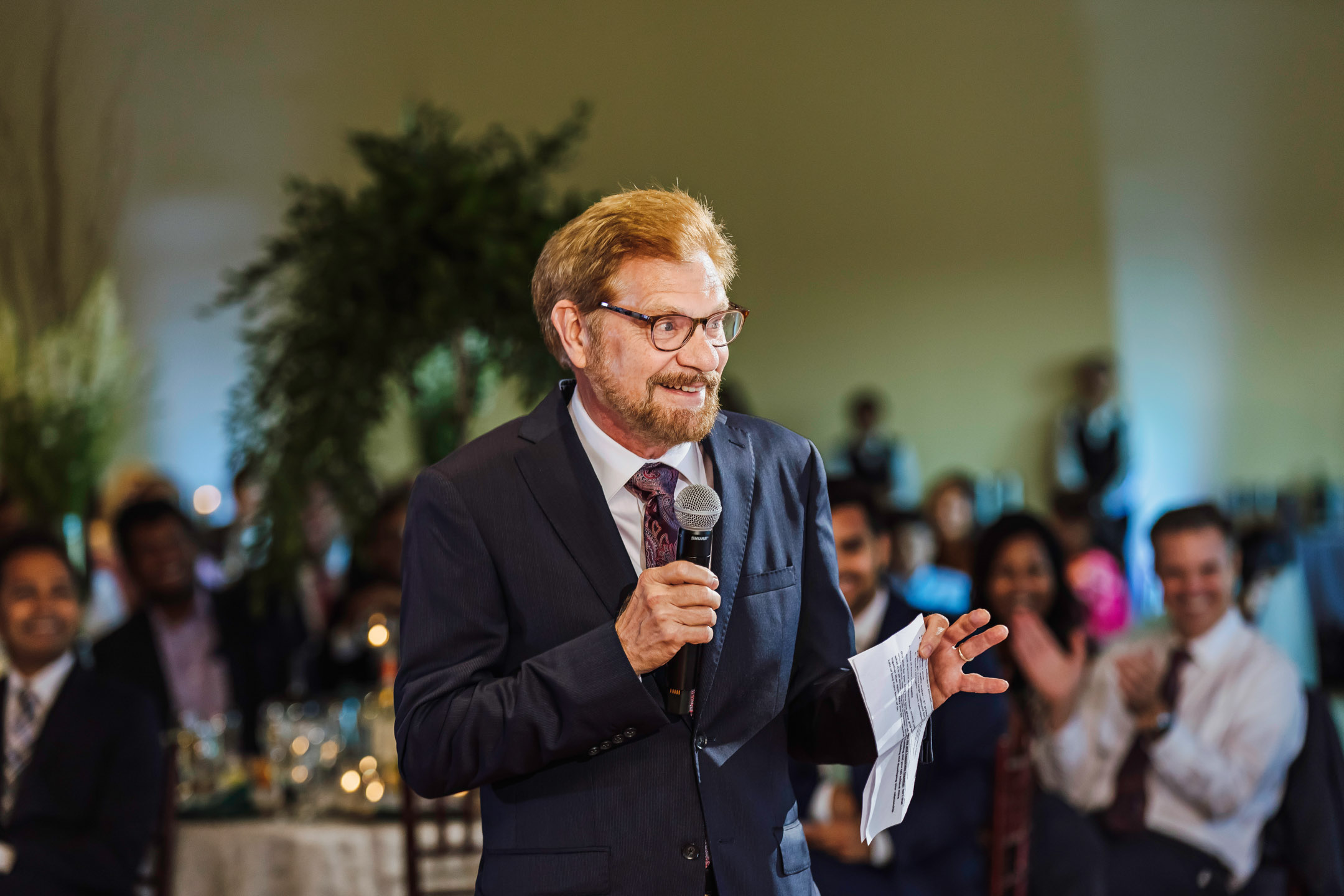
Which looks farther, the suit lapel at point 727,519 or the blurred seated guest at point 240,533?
the blurred seated guest at point 240,533

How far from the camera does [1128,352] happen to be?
10.7m

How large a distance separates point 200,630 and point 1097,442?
24.1 feet

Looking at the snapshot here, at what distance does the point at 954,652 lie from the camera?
1.55 m

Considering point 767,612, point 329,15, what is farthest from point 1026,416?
point 767,612

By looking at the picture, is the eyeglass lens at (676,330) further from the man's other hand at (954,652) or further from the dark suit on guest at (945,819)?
the dark suit on guest at (945,819)

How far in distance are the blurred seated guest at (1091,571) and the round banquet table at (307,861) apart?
285 centimetres

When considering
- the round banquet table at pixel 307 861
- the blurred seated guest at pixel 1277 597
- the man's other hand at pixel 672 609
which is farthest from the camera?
the blurred seated guest at pixel 1277 597

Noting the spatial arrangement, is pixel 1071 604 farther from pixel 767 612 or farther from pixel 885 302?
pixel 885 302

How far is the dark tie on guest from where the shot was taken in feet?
11.0

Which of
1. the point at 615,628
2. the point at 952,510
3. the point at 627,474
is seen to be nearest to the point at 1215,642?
the point at 627,474

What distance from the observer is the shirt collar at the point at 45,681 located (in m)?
3.22

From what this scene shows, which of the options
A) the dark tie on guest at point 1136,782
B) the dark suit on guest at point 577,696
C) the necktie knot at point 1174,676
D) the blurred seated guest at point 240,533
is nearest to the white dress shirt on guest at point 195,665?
the blurred seated guest at point 240,533

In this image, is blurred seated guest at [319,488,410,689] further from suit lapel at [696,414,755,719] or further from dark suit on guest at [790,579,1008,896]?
suit lapel at [696,414,755,719]

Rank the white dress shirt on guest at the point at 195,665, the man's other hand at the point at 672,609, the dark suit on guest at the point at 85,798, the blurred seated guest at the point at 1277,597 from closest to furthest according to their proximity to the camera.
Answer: the man's other hand at the point at 672,609, the dark suit on guest at the point at 85,798, the white dress shirt on guest at the point at 195,665, the blurred seated guest at the point at 1277,597
